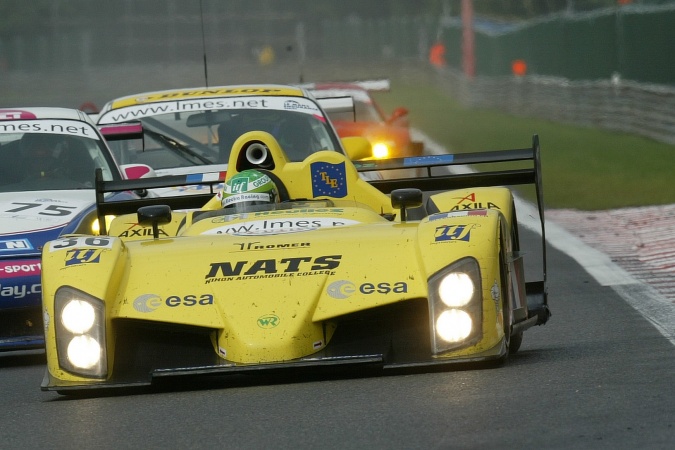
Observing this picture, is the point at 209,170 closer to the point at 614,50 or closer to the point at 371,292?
the point at 371,292

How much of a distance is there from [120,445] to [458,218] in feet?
6.93

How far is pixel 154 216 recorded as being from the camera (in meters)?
8.06

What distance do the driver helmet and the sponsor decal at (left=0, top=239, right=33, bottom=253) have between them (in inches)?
45.4

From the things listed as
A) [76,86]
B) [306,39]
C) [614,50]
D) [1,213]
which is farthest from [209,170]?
[306,39]

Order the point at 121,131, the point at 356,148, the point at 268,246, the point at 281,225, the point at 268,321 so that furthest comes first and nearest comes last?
the point at 356,148 < the point at 121,131 < the point at 281,225 < the point at 268,246 < the point at 268,321

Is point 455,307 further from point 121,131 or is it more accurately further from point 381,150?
point 381,150

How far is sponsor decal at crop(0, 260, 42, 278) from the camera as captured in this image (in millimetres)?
8695

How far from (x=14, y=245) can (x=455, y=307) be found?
9.84 ft

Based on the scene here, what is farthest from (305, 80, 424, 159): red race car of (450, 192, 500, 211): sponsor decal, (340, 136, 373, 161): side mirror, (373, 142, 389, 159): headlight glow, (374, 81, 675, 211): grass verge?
(450, 192, 500, 211): sponsor decal

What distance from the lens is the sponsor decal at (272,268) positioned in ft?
22.8

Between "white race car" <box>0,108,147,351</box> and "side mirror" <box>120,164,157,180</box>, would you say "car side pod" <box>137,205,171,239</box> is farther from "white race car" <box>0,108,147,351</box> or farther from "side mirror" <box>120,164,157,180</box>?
"side mirror" <box>120,164,157,180</box>

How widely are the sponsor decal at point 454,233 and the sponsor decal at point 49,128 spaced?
469 centimetres

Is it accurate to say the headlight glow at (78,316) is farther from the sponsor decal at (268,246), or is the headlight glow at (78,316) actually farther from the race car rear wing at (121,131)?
the race car rear wing at (121,131)

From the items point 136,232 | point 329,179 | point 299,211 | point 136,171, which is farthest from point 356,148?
point 299,211
